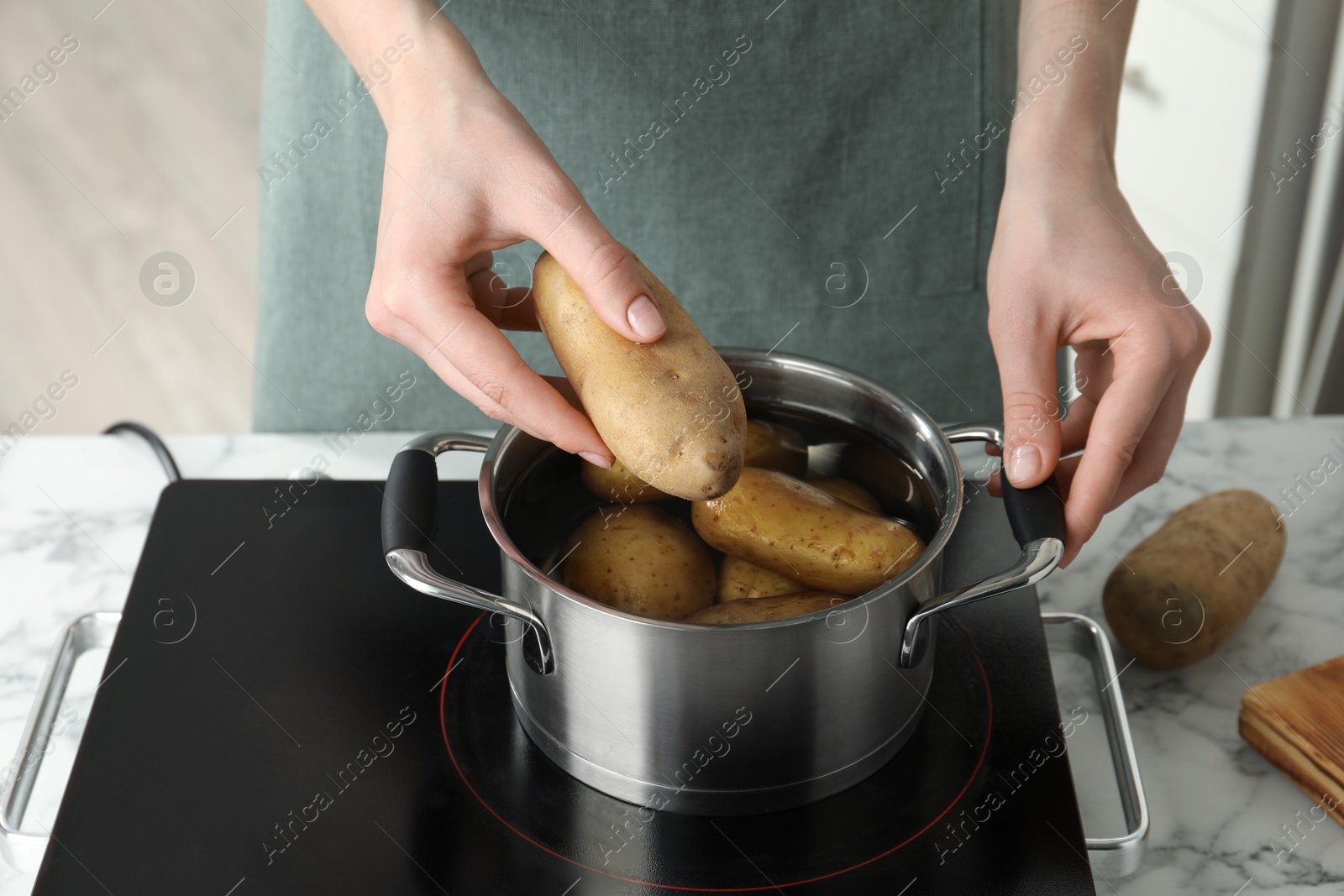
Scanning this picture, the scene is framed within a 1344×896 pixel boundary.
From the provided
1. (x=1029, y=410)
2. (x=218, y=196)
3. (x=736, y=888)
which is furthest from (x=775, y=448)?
(x=218, y=196)

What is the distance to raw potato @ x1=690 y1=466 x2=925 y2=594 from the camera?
23.7 inches

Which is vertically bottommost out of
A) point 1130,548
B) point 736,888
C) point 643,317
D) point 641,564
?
point 1130,548

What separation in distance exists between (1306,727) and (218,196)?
99.9 inches

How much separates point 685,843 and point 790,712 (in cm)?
10

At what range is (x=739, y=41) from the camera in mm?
959

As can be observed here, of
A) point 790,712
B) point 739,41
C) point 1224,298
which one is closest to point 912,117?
point 739,41

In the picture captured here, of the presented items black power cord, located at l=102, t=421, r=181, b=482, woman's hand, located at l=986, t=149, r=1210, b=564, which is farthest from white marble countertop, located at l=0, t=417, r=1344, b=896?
woman's hand, located at l=986, t=149, r=1210, b=564

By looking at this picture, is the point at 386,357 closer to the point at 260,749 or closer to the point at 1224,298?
the point at 260,749

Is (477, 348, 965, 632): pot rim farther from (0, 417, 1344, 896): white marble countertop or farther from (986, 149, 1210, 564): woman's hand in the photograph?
(0, 417, 1344, 896): white marble countertop

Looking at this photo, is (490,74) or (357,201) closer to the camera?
(490,74)

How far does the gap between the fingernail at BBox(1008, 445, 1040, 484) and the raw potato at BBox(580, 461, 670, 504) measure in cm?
21

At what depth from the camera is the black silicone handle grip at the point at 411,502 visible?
56 centimetres

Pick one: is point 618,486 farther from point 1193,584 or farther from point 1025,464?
point 1193,584

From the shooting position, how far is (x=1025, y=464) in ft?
1.99
